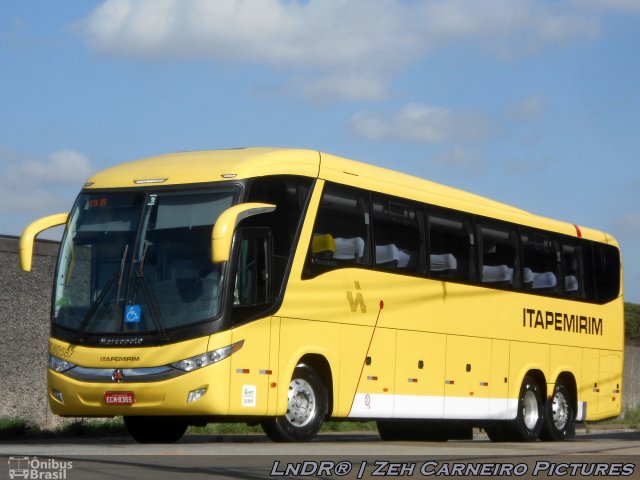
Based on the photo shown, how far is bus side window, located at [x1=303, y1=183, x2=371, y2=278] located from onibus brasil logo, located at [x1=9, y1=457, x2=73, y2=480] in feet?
18.5

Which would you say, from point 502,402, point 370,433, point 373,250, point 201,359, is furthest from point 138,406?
point 370,433

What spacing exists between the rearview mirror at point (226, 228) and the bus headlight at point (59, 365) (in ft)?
7.87

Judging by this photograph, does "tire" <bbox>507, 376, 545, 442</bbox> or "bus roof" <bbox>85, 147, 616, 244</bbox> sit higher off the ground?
"bus roof" <bbox>85, 147, 616, 244</bbox>

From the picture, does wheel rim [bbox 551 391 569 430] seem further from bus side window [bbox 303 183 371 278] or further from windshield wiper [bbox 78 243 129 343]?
windshield wiper [bbox 78 243 129 343]

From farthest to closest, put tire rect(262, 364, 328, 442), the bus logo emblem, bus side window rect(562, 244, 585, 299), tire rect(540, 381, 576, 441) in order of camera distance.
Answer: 1. bus side window rect(562, 244, 585, 299)
2. tire rect(540, 381, 576, 441)
3. the bus logo emblem
4. tire rect(262, 364, 328, 442)

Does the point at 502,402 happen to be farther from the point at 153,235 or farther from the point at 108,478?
the point at 108,478

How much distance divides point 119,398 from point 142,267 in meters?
1.55

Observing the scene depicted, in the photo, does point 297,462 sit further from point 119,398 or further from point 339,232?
point 339,232

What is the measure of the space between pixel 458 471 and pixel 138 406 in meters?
5.07

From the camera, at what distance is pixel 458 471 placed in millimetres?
11789

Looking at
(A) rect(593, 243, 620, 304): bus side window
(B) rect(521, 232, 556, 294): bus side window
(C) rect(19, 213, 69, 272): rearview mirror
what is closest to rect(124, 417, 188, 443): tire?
(C) rect(19, 213, 69, 272): rearview mirror

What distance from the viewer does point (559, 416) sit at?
23125 mm

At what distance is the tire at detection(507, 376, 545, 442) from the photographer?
72.0ft

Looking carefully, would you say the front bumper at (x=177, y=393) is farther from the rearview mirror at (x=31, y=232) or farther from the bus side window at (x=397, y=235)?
the bus side window at (x=397, y=235)
